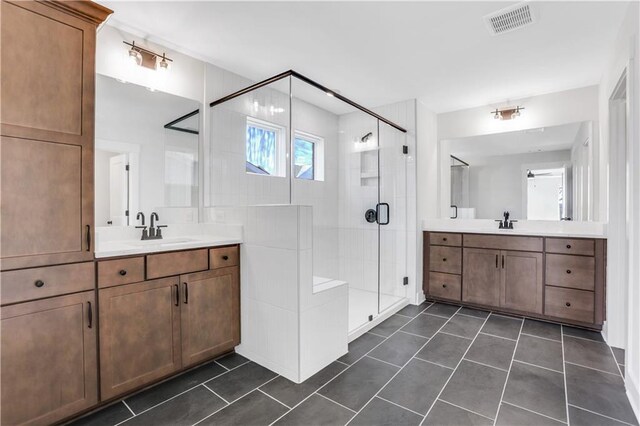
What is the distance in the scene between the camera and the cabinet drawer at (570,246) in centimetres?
280

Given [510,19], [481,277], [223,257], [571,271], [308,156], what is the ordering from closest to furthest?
[510,19] → [223,257] → [571,271] → [481,277] → [308,156]

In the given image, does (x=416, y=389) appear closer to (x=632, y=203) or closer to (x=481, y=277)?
(x=632, y=203)

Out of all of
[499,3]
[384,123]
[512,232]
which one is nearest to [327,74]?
[384,123]

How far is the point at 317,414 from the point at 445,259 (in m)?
2.52

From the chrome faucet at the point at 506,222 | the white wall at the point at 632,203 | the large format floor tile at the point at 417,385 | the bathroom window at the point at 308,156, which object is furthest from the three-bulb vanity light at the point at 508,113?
the large format floor tile at the point at 417,385

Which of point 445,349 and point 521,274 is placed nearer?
point 445,349

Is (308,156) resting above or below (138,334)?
above

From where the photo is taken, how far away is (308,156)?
3711mm

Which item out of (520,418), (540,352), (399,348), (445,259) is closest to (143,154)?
(399,348)

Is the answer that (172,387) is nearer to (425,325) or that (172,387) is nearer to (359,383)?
(359,383)

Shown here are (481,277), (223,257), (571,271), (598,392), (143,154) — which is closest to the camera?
(598,392)

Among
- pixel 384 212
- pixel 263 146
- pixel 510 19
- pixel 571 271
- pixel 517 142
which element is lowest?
pixel 571 271

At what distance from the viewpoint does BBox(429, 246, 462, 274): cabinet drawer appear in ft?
11.5

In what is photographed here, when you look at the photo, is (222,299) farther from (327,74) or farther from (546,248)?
(546,248)
